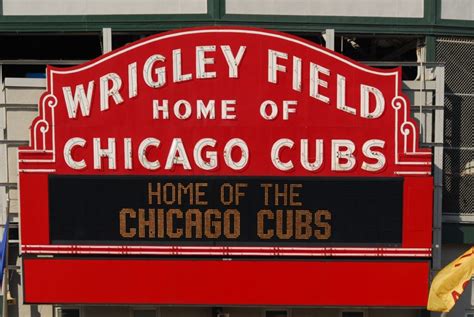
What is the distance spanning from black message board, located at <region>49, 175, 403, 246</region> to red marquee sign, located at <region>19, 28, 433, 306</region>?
3 cm

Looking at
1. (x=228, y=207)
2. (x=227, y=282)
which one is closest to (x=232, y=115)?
(x=228, y=207)

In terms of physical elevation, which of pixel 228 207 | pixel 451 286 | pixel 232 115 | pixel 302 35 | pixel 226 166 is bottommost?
pixel 451 286

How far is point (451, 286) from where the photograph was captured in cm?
997

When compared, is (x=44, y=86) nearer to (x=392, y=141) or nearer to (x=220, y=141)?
(x=220, y=141)

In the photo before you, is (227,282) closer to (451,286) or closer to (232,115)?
(232,115)

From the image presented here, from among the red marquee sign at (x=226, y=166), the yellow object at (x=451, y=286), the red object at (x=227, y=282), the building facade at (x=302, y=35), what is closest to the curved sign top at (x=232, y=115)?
the red marquee sign at (x=226, y=166)

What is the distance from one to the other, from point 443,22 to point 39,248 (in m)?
11.3

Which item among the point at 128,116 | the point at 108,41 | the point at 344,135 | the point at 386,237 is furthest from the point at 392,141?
the point at 108,41

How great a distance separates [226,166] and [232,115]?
3.71 ft

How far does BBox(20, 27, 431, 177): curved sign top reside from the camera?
38.0ft

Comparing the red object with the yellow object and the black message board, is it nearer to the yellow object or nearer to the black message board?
the black message board

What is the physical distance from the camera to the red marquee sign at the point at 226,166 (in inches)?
454

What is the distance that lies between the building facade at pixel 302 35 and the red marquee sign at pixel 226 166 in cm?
163

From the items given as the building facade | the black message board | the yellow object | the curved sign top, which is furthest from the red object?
the curved sign top
